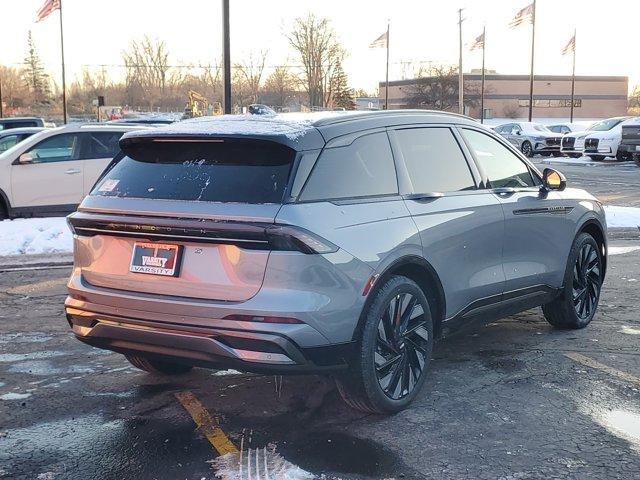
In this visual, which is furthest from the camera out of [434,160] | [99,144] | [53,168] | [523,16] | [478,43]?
[478,43]

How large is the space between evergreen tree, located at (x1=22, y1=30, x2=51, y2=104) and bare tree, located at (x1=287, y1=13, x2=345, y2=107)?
184ft

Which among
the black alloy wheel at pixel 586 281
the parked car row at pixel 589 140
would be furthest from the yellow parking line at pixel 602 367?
the parked car row at pixel 589 140

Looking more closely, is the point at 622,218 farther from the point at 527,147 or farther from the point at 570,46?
the point at 570,46

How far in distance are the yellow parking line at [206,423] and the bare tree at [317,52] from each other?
6065 centimetres

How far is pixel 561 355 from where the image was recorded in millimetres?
5676

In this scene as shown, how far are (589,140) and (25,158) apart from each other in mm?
24753

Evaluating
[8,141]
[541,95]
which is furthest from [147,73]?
[8,141]

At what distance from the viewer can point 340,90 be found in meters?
71.7

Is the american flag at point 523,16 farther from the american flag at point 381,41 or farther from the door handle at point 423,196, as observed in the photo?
the door handle at point 423,196

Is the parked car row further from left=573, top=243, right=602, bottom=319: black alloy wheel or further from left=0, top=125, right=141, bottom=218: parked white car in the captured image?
left=573, top=243, right=602, bottom=319: black alloy wheel

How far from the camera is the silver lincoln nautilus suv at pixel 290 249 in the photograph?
3.83 m

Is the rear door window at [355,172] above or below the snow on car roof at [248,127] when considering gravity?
below

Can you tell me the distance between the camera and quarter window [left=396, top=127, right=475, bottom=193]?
4844 mm

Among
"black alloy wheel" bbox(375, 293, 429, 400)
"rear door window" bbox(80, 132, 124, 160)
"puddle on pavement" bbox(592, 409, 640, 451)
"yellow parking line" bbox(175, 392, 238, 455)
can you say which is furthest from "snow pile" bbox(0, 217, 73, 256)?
"puddle on pavement" bbox(592, 409, 640, 451)
